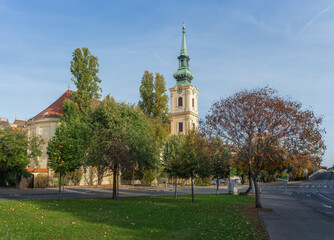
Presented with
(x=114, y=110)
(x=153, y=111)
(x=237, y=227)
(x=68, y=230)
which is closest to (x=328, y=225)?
(x=237, y=227)

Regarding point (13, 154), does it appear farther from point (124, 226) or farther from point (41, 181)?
point (124, 226)

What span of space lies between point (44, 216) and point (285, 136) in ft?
46.7

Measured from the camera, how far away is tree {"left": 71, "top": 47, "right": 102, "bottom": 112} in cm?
4072

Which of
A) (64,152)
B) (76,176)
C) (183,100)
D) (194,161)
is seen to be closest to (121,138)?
(64,152)

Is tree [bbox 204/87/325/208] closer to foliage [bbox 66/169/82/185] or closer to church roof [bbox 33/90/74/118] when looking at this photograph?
foliage [bbox 66/169/82/185]

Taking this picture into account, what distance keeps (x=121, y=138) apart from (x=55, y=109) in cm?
3280

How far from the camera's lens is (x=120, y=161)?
63.1ft

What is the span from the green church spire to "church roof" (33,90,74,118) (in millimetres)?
33171

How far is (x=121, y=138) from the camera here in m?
19.8

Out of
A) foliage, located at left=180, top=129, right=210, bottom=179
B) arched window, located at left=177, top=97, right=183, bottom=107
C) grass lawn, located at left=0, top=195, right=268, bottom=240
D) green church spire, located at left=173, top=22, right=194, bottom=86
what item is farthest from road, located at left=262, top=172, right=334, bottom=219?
green church spire, located at left=173, top=22, right=194, bottom=86

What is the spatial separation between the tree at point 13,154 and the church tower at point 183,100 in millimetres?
37343

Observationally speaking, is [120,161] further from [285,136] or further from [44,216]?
[285,136]

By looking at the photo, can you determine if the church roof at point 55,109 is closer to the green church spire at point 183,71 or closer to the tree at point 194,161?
the tree at point 194,161

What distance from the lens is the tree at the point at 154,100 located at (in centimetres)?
4661
